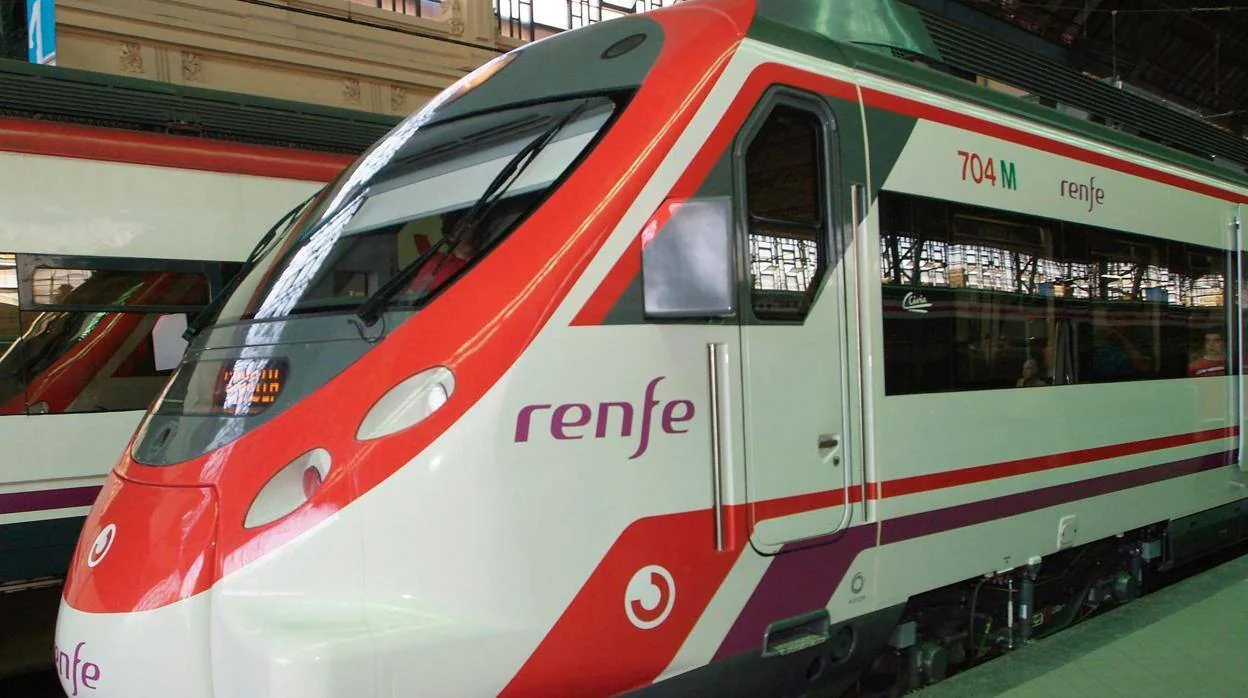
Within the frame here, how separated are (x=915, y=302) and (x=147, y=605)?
114 inches

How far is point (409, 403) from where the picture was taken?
2.69 m

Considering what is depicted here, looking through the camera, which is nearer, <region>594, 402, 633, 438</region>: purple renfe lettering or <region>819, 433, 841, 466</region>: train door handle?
<region>594, 402, 633, 438</region>: purple renfe lettering

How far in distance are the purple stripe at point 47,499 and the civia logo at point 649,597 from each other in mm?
3692

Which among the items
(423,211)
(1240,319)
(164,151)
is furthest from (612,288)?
(1240,319)

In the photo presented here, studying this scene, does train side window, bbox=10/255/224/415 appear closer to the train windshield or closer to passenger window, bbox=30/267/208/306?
passenger window, bbox=30/267/208/306

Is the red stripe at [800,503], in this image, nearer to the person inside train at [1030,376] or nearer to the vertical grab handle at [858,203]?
the vertical grab handle at [858,203]

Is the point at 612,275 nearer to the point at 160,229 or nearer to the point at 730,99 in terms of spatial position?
the point at 730,99

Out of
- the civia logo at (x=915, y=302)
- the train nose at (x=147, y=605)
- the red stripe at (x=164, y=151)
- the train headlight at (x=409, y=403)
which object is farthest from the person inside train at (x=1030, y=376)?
the red stripe at (x=164, y=151)

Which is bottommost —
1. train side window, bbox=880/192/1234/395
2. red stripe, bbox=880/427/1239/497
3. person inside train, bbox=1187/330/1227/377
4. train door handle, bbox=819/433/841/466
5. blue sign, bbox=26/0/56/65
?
red stripe, bbox=880/427/1239/497

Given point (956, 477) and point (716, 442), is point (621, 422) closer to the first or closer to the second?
point (716, 442)

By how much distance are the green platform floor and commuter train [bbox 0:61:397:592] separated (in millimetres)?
4440

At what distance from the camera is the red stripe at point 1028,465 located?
3.82 meters

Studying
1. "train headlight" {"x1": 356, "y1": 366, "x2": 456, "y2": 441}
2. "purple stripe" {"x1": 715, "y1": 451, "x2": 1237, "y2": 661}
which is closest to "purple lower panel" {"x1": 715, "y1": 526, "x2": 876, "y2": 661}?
"purple stripe" {"x1": 715, "y1": 451, "x2": 1237, "y2": 661}

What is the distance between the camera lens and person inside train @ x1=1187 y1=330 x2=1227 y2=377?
6.07 m
